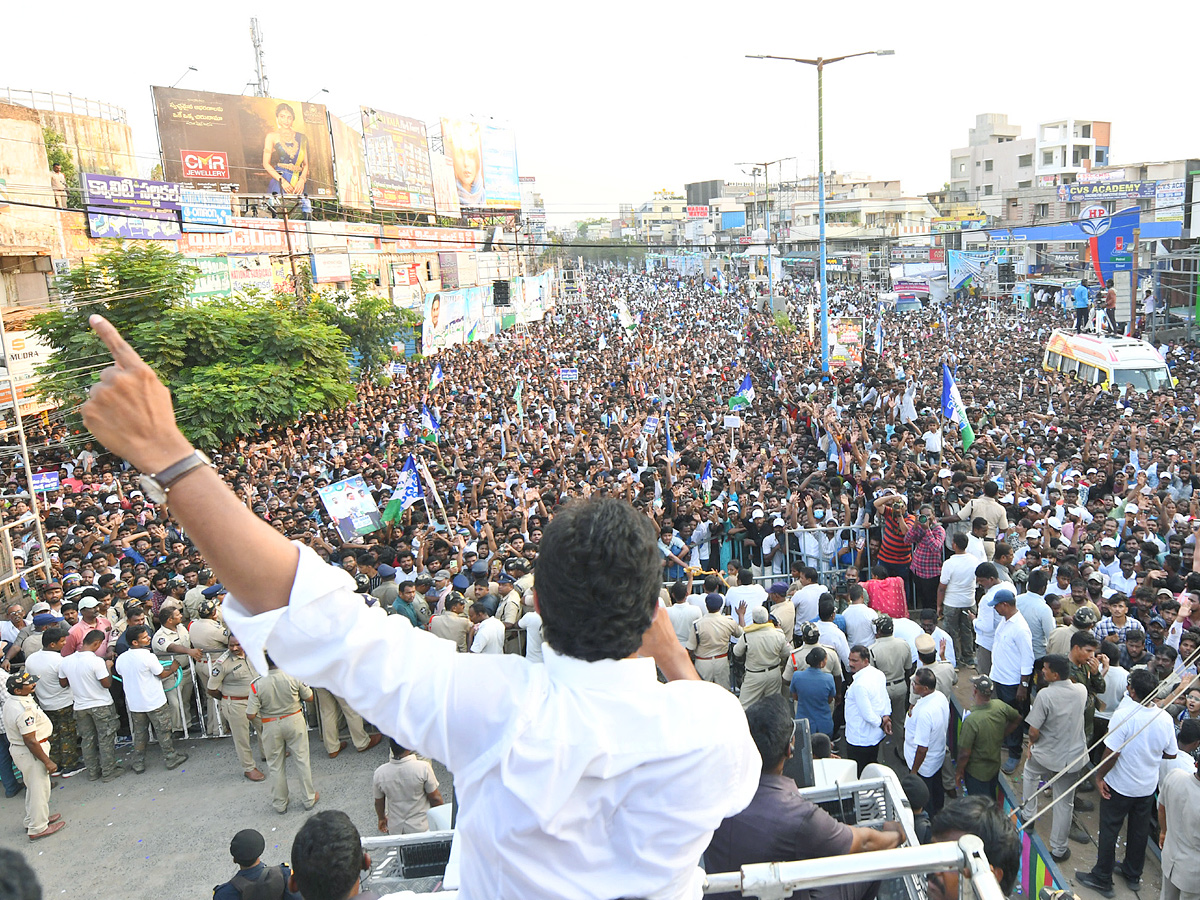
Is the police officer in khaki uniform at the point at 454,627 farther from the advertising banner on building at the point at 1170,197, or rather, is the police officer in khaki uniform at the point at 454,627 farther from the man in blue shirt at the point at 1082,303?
the advertising banner on building at the point at 1170,197

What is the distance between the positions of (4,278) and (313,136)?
21.7 m

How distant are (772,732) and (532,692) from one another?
1.91 m

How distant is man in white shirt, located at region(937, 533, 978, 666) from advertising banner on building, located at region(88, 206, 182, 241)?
20.6m

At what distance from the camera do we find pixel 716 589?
834 centimetres

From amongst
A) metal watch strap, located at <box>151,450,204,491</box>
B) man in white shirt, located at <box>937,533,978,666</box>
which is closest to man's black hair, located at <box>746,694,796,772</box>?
metal watch strap, located at <box>151,450,204,491</box>

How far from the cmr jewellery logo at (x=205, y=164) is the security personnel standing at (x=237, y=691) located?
32.4 metres

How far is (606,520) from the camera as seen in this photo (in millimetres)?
1363

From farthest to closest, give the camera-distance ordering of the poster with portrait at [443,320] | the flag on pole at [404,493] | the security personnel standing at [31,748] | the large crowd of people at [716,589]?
the poster with portrait at [443,320]
the flag on pole at [404,493]
the security personnel standing at [31,748]
the large crowd of people at [716,589]

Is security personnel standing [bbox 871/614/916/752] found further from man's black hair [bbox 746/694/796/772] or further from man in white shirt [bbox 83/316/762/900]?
man in white shirt [bbox 83/316/762/900]

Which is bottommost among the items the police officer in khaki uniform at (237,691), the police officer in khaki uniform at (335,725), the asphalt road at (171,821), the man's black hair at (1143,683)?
the asphalt road at (171,821)

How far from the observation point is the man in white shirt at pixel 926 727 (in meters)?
5.90

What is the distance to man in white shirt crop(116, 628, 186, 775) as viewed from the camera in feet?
24.6

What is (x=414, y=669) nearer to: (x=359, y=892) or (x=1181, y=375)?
(x=359, y=892)

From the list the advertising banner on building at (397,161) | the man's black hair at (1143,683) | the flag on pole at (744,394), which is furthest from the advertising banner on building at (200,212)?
the man's black hair at (1143,683)
